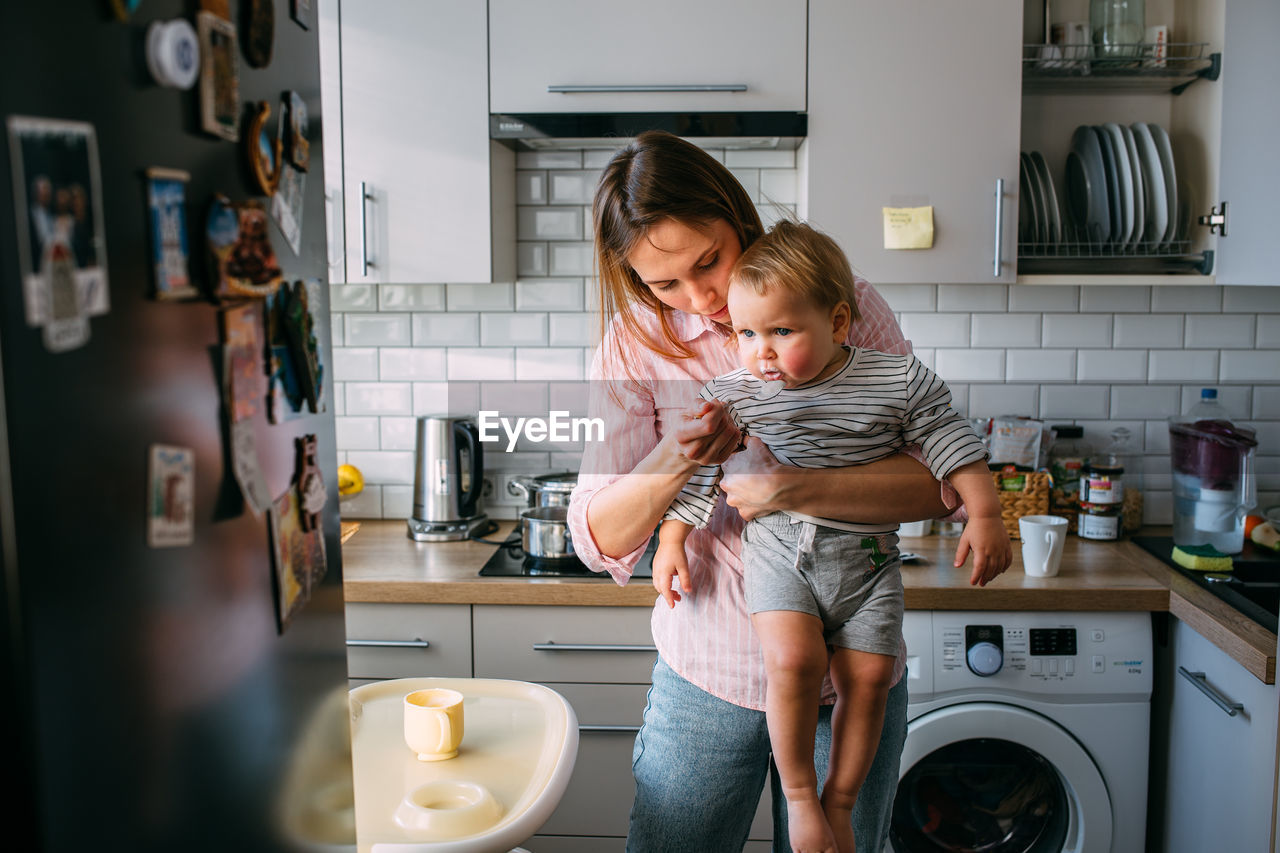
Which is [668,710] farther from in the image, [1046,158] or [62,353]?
[1046,158]

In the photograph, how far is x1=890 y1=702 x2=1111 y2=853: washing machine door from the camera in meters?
2.00

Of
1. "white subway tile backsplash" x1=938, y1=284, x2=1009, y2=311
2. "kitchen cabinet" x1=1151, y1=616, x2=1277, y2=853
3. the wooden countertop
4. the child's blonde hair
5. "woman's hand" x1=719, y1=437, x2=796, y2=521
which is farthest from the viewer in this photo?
"white subway tile backsplash" x1=938, y1=284, x2=1009, y2=311

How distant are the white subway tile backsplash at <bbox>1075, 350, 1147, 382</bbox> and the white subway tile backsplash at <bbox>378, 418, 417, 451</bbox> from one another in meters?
1.81

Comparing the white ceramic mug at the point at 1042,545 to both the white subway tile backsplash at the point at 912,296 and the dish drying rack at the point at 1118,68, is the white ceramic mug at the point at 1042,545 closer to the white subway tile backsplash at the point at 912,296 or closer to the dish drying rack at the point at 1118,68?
the white subway tile backsplash at the point at 912,296

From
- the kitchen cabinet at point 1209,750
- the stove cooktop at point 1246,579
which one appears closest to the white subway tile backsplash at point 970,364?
the stove cooktop at point 1246,579

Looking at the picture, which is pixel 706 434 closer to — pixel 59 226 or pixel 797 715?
pixel 797 715

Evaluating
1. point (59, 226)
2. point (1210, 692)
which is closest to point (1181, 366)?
point (1210, 692)

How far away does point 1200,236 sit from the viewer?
2.26 metres

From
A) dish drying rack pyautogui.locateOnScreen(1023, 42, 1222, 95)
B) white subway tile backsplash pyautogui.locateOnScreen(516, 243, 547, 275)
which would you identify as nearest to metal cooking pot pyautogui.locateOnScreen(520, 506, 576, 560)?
white subway tile backsplash pyautogui.locateOnScreen(516, 243, 547, 275)

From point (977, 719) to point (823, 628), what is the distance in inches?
39.1

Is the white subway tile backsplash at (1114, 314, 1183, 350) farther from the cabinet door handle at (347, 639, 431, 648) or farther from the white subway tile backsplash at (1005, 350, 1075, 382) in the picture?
the cabinet door handle at (347, 639, 431, 648)

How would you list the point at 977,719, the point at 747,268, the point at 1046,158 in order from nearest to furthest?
the point at 747,268 < the point at 977,719 < the point at 1046,158

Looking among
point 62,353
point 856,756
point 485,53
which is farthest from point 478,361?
point 62,353

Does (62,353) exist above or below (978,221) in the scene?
below
